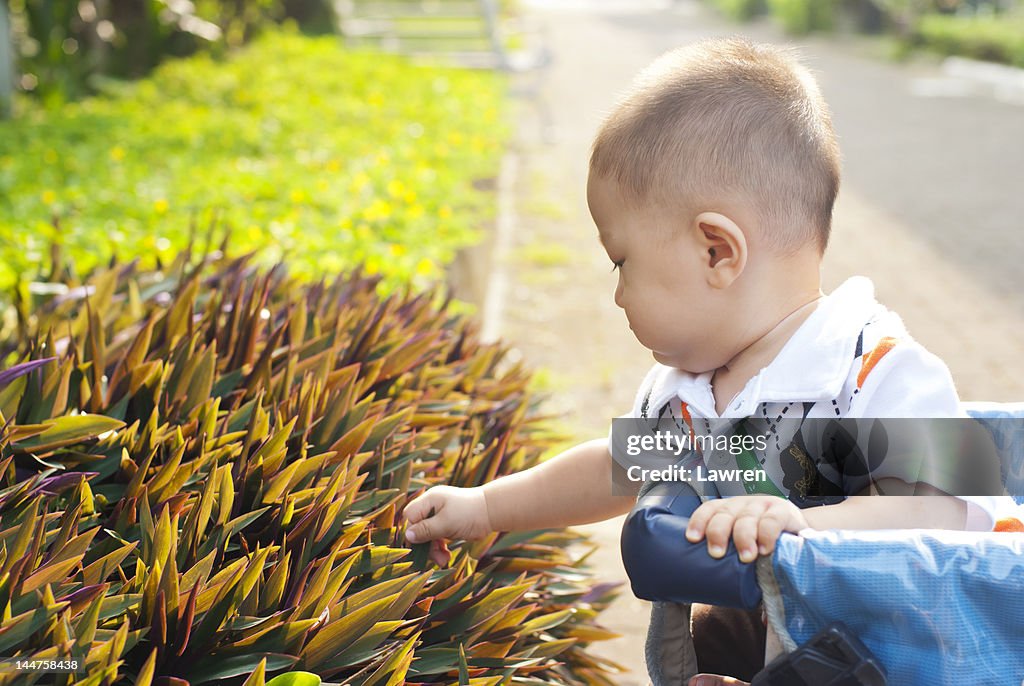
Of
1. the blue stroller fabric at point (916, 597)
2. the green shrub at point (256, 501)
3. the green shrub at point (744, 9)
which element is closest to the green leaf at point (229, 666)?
the green shrub at point (256, 501)

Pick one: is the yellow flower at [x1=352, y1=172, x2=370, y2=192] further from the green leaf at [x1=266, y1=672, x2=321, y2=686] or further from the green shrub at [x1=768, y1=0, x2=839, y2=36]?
the green shrub at [x1=768, y1=0, x2=839, y2=36]

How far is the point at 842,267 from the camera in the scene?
666cm

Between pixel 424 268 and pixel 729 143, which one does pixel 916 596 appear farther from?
pixel 424 268

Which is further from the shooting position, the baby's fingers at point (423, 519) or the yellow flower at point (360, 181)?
the yellow flower at point (360, 181)

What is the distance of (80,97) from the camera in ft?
30.2

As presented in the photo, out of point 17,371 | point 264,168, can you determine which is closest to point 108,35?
point 264,168

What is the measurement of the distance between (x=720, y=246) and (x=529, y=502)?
0.54 metres

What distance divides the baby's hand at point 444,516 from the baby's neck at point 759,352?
45 centimetres

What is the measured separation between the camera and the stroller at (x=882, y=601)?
1.17 meters

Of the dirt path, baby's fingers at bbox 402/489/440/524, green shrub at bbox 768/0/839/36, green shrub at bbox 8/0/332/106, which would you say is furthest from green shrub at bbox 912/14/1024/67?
baby's fingers at bbox 402/489/440/524

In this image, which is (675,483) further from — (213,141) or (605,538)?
(213,141)

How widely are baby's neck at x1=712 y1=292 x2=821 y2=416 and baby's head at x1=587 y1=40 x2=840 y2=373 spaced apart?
16 millimetres

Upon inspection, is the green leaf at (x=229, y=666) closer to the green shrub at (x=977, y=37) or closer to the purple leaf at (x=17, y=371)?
the purple leaf at (x=17, y=371)

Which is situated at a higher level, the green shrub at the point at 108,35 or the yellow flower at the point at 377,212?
the green shrub at the point at 108,35
